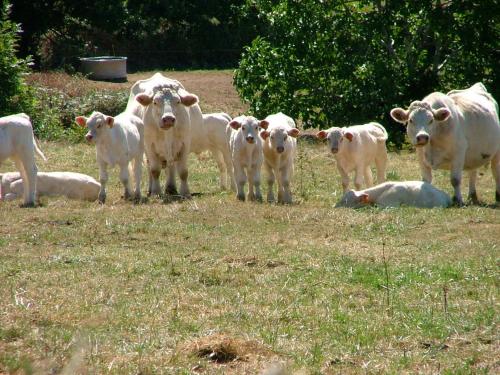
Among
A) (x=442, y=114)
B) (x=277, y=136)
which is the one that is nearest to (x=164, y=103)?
(x=277, y=136)

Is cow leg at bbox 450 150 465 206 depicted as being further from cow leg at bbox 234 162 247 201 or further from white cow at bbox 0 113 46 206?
white cow at bbox 0 113 46 206

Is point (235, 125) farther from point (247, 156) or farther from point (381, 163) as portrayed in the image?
point (381, 163)

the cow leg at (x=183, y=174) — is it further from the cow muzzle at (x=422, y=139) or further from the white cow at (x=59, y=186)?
the cow muzzle at (x=422, y=139)

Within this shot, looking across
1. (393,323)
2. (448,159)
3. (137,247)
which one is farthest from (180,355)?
(448,159)

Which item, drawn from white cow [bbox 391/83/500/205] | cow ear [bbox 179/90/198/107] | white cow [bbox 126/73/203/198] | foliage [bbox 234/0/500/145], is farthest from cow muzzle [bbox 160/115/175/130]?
foliage [bbox 234/0/500/145]

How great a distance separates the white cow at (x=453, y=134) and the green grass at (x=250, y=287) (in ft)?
4.70

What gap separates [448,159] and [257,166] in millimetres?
2749

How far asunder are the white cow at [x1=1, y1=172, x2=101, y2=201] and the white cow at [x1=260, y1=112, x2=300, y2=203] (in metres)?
2.54

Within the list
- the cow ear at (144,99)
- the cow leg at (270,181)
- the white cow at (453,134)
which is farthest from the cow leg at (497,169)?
the cow ear at (144,99)

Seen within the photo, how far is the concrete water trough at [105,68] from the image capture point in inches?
1316

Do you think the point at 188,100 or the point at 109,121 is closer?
the point at 109,121

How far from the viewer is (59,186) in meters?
15.2

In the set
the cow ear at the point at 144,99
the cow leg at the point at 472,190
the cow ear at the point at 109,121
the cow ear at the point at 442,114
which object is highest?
the cow ear at the point at 144,99

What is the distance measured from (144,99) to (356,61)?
8.28 metres
